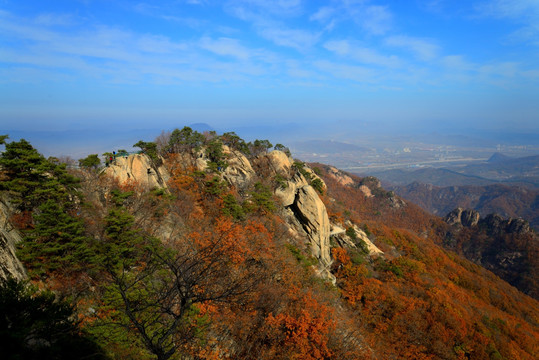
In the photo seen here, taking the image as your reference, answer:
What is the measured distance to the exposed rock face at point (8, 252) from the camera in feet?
26.2

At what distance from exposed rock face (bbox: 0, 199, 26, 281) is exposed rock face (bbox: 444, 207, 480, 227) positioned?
Result: 125 m

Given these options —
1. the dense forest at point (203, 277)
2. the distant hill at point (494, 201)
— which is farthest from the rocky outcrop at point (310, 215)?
the distant hill at point (494, 201)

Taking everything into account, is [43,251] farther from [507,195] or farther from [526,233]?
[507,195]

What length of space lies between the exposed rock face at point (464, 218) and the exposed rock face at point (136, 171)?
117 metres

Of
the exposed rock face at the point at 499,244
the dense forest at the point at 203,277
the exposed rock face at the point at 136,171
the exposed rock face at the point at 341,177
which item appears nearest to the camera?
the dense forest at the point at 203,277

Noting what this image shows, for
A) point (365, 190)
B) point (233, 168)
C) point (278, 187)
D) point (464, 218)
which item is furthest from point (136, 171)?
point (464, 218)

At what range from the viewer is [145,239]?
1455 cm

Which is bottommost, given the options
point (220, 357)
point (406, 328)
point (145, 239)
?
point (406, 328)

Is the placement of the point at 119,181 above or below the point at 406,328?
above

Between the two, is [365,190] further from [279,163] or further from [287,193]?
[287,193]

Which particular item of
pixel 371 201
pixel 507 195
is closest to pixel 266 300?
pixel 371 201

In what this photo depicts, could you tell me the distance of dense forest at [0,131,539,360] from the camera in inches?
288

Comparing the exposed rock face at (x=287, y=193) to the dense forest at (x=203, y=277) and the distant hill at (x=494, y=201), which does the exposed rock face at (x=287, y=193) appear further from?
the distant hill at (x=494, y=201)

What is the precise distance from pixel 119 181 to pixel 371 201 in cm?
10661
